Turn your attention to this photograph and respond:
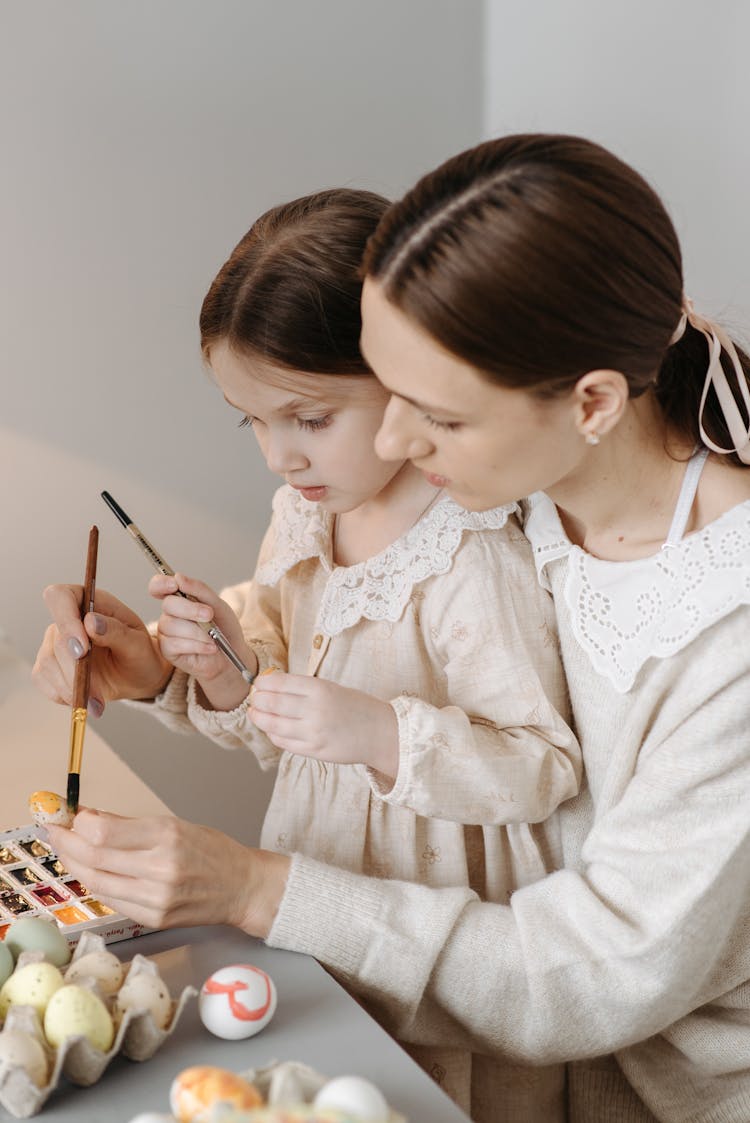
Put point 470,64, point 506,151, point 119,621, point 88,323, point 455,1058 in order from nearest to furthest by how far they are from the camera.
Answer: point 506,151 < point 455,1058 < point 119,621 < point 88,323 < point 470,64

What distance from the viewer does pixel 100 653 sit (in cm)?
Answer: 110

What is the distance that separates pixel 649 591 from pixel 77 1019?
1.66 ft

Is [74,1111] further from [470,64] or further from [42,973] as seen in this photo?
[470,64]

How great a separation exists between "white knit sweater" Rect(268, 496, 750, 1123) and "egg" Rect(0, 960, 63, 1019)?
0.17m

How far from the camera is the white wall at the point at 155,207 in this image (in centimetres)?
158

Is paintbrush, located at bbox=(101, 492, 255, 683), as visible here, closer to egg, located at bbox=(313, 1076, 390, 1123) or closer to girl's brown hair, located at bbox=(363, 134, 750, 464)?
girl's brown hair, located at bbox=(363, 134, 750, 464)

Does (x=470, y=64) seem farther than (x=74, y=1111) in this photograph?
Yes

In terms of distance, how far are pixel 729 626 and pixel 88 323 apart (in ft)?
Answer: 3.72

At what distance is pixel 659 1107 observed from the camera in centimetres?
99

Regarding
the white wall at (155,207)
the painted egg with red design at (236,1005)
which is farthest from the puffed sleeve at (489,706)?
the white wall at (155,207)

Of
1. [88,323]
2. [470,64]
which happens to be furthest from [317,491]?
[470,64]

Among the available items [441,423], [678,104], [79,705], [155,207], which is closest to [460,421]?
[441,423]

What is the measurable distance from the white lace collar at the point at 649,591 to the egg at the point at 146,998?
0.41 m

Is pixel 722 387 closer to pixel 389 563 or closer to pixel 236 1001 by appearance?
pixel 389 563
